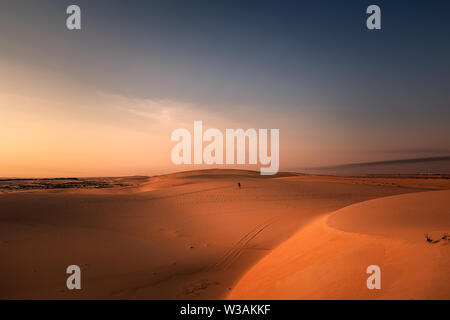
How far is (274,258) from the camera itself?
20.1 ft

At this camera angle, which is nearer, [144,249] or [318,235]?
[318,235]

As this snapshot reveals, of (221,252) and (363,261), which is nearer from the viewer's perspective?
(363,261)

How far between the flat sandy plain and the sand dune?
0.7 inches

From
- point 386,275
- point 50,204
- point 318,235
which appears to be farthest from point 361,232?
point 50,204

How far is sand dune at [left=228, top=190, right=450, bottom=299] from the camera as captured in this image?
9.88ft

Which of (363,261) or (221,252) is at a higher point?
(363,261)

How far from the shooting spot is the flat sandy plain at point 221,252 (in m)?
3.59

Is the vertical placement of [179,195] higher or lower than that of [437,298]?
lower

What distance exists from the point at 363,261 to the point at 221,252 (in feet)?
15.2

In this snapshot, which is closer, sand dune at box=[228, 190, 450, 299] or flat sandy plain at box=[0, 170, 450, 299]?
sand dune at box=[228, 190, 450, 299]

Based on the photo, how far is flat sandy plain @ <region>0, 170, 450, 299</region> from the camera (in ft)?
11.8

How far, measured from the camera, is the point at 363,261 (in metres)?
3.91

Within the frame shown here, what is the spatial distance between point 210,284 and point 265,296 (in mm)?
1926

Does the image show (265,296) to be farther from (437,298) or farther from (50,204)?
(50,204)
